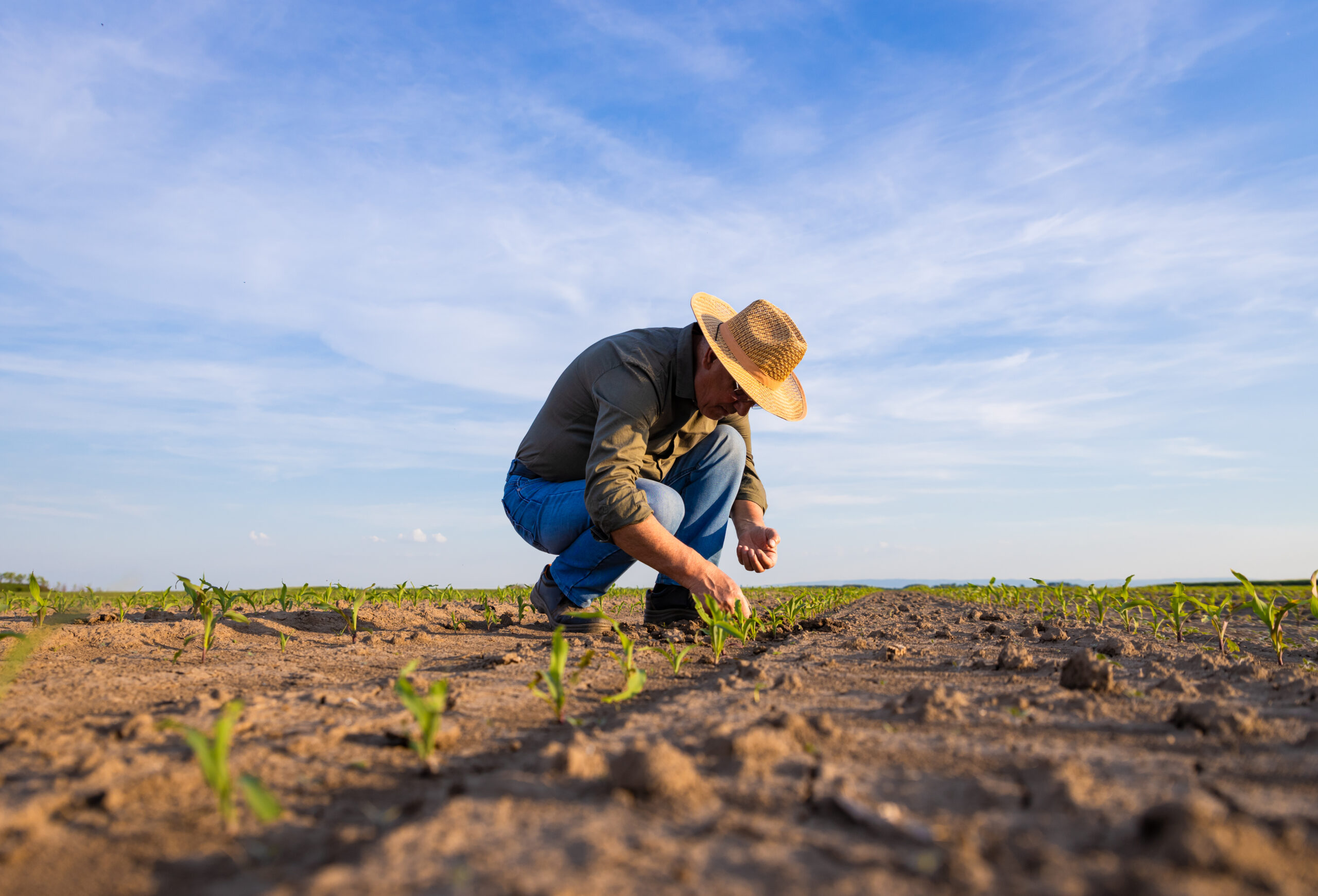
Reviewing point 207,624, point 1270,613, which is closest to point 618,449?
point 207,624

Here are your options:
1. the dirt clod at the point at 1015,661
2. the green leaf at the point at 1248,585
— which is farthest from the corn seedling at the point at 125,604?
the green leaf at the point at 1248,585

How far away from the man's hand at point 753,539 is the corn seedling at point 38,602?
3141 mm

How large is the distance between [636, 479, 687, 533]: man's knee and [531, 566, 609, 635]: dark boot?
70cm

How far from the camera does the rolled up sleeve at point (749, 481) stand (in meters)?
4.80

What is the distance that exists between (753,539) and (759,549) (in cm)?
14

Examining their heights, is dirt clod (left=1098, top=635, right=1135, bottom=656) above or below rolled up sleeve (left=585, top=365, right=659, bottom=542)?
below

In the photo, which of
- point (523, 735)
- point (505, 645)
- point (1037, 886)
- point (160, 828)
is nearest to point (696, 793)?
point (1037, 886)

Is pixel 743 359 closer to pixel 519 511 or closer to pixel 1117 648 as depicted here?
pixel 519 511

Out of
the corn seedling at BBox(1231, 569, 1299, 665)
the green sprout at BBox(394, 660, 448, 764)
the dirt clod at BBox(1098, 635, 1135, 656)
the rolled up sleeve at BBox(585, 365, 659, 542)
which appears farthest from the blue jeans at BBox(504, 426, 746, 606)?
the corn seedling at BBox(1231, 569, 1299, 665)

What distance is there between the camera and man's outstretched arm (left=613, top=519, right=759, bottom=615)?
3229 mm

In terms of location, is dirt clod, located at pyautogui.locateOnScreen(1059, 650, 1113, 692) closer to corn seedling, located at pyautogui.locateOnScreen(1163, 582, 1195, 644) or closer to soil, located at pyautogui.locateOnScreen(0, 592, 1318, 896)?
soil, located at pyautogui.locateOnScreen(0, 592, 1318, 896)

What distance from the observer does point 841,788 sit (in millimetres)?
1323

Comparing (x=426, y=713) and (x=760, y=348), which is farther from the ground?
(x=760, y=348)

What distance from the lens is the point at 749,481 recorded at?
192 inches
